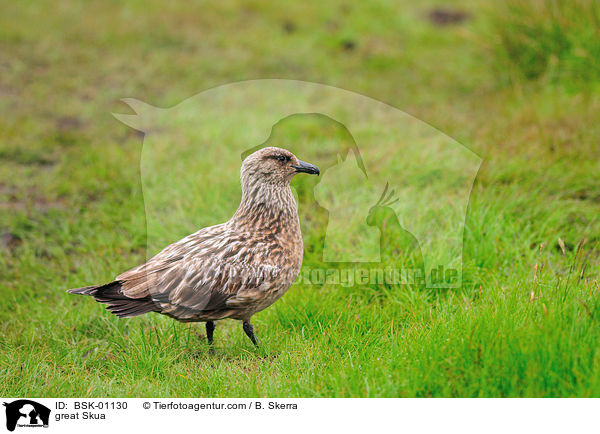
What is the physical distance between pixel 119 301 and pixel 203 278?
56 cm

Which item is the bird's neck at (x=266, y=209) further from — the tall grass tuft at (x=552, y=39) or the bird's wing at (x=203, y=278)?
the tall grass tuft at (x=552, y=39)

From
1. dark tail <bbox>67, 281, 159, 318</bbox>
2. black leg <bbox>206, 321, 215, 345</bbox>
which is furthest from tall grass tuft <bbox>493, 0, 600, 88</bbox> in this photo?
dark tail <bbox>67, 281, 159, 318</bbox>

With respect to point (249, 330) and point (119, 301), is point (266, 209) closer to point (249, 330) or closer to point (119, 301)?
point (249, 330)

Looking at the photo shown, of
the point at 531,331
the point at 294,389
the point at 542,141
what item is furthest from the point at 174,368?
the point at 542,141

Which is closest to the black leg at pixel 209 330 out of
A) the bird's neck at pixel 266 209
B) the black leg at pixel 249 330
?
the black leg at pixel 249 330

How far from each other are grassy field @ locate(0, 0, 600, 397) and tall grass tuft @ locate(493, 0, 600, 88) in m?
0.03

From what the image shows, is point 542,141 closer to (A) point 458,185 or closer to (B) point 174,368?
(A) point 458,185

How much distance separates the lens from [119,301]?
12.4 ft

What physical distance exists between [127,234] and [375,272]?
2647 mm

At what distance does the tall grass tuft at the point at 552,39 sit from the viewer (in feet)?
26.3

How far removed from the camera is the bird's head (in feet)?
13.1

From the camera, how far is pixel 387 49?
1113 centimetres
